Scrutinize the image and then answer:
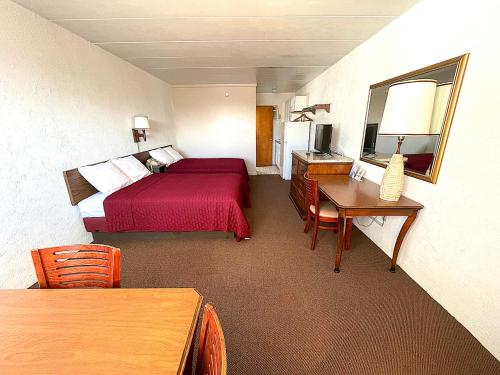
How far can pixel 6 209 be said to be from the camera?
1.65m

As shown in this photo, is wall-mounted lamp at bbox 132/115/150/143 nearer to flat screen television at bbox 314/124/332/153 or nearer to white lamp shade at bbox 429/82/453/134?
flat screen television at bbox 314/124/332/153

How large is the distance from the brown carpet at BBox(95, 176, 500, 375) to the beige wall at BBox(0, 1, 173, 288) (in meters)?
0.74

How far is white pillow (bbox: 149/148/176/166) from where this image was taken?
402 centimetres

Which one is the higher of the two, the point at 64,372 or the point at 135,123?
the point at 135,123

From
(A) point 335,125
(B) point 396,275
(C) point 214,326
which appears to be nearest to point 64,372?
(C) point 214,326

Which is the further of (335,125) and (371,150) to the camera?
(335,125)

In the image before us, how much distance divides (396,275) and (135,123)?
4052 millimetres

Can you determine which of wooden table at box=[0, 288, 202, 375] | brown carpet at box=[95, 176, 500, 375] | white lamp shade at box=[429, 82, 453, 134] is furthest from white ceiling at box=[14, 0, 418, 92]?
brown carpet at box=[95, 176, 500, 375]

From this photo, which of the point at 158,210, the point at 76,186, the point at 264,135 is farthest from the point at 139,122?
the point at 264,135

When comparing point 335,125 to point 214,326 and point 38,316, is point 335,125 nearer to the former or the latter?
point 214,326

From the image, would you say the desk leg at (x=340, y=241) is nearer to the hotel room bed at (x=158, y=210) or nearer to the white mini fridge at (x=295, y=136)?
the hotel room bed at (x=158, y=210)

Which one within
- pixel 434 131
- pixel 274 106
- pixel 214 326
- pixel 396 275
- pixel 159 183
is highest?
pixel 274 106

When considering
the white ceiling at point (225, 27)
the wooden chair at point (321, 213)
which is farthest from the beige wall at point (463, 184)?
the wooden chair at point (321, 213)

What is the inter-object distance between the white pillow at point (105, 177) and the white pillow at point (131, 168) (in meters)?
0.18
